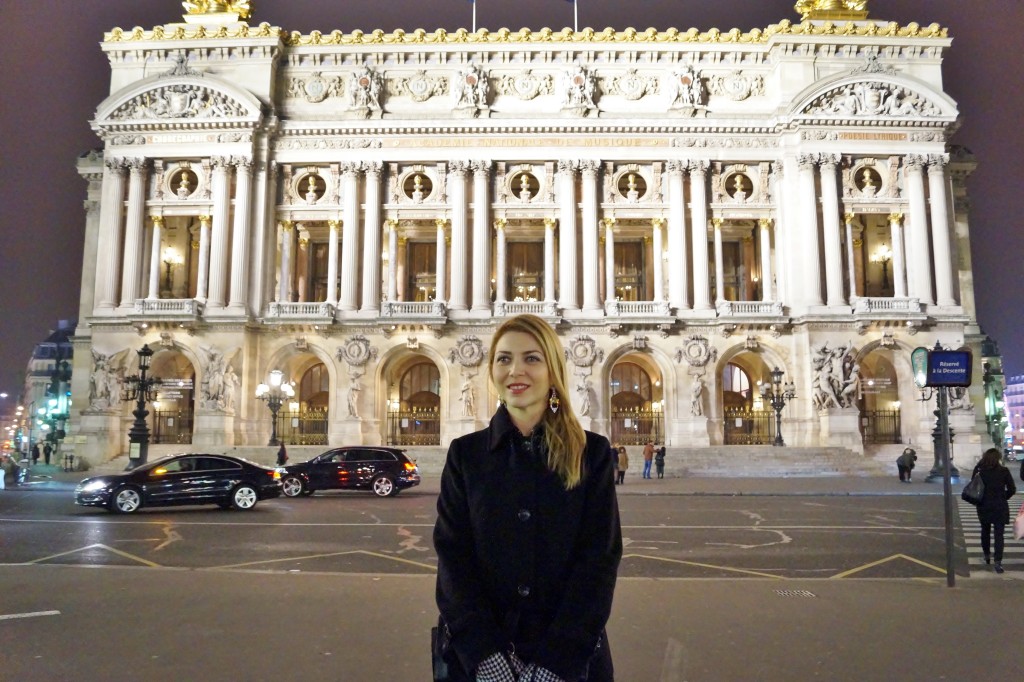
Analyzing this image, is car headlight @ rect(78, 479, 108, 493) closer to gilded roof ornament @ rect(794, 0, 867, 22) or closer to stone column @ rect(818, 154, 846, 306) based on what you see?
stone column @ rect(818, 154, 846, 306)

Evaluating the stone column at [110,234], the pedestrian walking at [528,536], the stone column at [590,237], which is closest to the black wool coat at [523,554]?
the pedestrian walking at [528,536]

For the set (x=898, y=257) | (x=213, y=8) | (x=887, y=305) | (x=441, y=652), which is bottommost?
(x=441, y=652)

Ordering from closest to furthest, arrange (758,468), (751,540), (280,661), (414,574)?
(280,661) → (414,574) → (751,540) → (758,468)

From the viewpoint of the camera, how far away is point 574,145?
44250mm

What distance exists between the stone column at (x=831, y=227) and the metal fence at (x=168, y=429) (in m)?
35.3

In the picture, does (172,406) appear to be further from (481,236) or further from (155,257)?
(481,236)

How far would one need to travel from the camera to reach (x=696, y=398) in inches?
1634

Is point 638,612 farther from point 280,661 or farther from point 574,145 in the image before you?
point 574,145

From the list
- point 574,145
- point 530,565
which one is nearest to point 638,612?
point 530,565

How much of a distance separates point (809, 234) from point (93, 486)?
36028 millimetres

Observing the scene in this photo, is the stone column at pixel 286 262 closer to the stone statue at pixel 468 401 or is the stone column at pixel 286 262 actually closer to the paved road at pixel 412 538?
the stone statue at pixel 468 401

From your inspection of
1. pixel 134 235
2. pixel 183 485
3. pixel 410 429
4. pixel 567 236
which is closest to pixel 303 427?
pixel 410 429

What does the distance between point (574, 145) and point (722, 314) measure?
1215 cm

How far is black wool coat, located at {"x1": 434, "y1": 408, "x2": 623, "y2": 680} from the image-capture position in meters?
3.27
